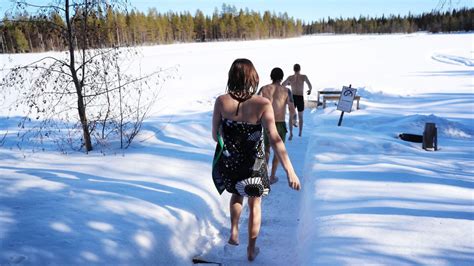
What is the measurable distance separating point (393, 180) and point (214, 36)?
10776 centimetres

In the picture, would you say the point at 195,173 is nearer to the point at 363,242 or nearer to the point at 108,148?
the point at 108,148

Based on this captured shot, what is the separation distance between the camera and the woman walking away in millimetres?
2932

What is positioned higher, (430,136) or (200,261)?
(430,136)

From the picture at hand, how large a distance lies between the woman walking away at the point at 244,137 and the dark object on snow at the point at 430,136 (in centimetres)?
495

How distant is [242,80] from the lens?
2.94 m

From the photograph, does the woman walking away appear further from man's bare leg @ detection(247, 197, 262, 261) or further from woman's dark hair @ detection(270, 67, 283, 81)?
woman's dark hair @ detection(270, 67, 283, 81)

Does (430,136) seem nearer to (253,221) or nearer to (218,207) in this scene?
(218,207)

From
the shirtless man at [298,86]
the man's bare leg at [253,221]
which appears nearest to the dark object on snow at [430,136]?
the shirtless man at [298,86]

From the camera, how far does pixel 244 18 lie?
10688cm

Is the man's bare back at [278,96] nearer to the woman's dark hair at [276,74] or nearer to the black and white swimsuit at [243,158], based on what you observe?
the woman's dark hair at [276,74]

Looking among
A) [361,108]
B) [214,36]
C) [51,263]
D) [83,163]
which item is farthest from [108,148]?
[214,36]

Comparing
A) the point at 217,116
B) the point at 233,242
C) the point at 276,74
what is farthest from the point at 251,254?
the point at 276,74

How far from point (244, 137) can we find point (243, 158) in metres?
0.19

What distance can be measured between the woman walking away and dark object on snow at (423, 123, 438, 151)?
495cm
